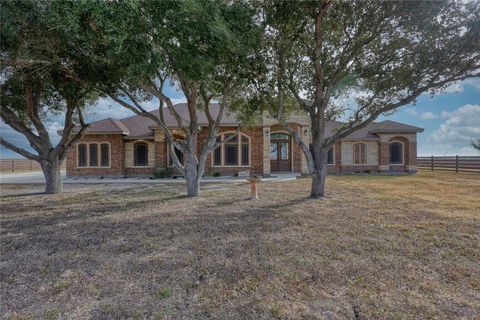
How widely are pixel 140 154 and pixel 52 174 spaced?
7376 millimetres

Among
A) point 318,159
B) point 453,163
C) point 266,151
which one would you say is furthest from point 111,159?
point 453,163

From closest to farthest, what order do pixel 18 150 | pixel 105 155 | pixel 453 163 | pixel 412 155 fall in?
pixel 18 150, pixel 105 155, pixel 412 155, pixel 453 163

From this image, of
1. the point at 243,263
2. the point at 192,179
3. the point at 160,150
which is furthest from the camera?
the point at 160,150

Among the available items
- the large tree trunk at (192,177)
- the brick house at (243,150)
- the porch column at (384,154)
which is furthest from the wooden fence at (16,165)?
the porch column at (384,154)

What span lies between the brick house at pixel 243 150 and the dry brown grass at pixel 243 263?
1030 cm

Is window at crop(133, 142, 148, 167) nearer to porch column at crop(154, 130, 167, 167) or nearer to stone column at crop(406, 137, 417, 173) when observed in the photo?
porch column at crop(154, 130, 167, 167)

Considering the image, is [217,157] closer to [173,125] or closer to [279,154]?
[173,125]

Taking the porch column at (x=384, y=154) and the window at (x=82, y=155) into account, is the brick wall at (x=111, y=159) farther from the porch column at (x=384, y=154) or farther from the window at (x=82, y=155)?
the porch column at (x=384, y=154)

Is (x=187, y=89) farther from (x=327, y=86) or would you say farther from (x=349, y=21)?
(x=349, y=21)

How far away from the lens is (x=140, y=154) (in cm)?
1866

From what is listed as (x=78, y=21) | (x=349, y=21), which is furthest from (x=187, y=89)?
(x=349, y=21)

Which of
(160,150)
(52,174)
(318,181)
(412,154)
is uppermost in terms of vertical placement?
(160,150)

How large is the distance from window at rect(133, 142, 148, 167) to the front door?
28.7 ft

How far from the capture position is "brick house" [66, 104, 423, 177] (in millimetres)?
17781
